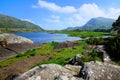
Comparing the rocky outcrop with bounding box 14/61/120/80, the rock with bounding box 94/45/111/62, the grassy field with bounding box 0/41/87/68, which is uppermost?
the rocky outcrop with bounding box 14/61/120/80

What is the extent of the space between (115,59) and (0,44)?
25410 mm

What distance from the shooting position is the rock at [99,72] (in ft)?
39.8

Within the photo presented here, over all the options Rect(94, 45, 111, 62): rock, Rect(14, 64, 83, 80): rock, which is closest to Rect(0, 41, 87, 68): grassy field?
Rect(94, 45, 111, 62): rock

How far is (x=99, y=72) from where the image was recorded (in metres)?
12.5

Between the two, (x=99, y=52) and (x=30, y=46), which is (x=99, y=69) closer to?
(x=99, y=52)

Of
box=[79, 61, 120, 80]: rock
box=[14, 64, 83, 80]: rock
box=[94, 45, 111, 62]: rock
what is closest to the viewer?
box=[79, 61, 120, 80]: rock

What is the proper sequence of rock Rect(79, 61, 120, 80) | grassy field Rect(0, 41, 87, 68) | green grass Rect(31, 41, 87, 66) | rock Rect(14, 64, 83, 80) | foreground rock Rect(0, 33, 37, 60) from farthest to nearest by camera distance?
foreground rock Rect(0, 33, 37, 60) → grassy field Rect(0, 41, 87, 68) → green grass Rect(31, 41, 87, 66) → rock Rect(14, 64, 83, 80) → rock Rect(79, 61, 120, 80)

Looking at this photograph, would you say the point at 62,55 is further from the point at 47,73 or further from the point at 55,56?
the point at 47,73

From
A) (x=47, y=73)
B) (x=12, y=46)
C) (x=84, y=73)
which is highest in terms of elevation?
(x=84, y=73)

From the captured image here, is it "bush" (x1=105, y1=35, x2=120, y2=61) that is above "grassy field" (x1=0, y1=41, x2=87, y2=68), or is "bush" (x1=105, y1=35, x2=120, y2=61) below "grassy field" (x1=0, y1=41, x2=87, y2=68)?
above

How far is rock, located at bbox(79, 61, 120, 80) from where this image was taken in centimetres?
1212

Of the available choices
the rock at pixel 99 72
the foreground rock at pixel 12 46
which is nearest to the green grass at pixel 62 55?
the foreground rock at pixel 12 46

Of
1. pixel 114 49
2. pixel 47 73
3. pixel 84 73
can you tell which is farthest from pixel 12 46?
pixel 84 73

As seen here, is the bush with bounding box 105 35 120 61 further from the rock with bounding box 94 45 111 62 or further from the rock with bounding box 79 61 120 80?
the rock with bounding box 79 61 120 80
